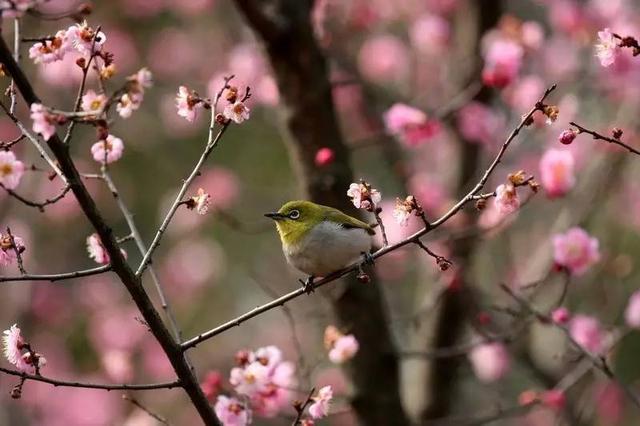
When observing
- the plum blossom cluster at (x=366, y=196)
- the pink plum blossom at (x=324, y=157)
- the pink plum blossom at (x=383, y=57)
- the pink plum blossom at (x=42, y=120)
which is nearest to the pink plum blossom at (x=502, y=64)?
the pink plum blossom at (x=324, y=157)

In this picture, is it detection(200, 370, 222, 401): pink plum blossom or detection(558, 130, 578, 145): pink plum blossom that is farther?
detection(200, 370, 222, 401): pink plum blossom

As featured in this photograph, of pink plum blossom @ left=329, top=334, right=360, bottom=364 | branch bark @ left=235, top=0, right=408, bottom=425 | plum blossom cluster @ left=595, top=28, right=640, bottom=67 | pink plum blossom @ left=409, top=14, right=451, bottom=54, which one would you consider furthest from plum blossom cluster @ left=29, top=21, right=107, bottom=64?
pink plum blossom @ left=409, top=14, right=451, bottom=54

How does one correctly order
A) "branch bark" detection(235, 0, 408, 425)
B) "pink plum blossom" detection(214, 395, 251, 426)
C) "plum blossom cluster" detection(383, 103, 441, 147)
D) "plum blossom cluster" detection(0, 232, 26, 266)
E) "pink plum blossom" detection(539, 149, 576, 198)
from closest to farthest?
"plum blossom cluster" detection(0, 232, 26, 266)
"pink plum blossom" detection(214, 395, 251, 426)
"branch bark" detection(235, 0, 408, 425)
"pink plum blossom" detection(539, 149, 576, 198)
"plum blossom cluster" detection(383, 103, 441, 147)

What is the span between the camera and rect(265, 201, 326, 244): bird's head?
11.5 ft

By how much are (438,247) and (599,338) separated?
1227mm

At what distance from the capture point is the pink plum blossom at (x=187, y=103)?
8.70ft

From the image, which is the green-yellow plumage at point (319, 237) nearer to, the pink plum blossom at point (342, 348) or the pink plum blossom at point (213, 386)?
the pink plum blossom at point (342, 348)

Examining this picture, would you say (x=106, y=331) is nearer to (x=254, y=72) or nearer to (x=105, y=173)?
(x=254, y=72)

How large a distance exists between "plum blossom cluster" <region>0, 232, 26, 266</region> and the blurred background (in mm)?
1487

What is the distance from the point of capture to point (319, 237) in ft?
11.1

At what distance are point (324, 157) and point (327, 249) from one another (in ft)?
2.41

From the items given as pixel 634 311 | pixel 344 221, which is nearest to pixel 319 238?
pixel 344 221

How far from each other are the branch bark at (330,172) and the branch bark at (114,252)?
165 cm

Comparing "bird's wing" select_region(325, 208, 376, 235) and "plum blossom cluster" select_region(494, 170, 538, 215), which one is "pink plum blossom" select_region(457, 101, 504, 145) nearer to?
"bird's wing" select_region(325, 208, 376, 235)
